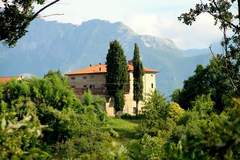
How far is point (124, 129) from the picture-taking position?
84.6 m

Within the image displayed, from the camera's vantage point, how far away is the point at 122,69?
101m

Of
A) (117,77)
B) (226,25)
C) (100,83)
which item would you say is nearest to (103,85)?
(100,83)

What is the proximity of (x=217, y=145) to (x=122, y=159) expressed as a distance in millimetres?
1905

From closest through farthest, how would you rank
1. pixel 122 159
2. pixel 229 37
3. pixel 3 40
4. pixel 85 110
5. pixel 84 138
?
1. pixel 122 159
2. pixel 3 40
3. pixel 229 37
4. pixel 84 138
5. pixel 85 110

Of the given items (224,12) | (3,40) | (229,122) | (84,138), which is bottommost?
(84,138)

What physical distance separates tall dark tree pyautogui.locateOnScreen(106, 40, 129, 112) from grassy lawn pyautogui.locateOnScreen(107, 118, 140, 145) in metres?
5.21

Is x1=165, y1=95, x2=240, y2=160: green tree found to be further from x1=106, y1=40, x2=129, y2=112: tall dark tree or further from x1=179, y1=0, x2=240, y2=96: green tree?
x1=106, y1=40, x2=129, y2=112: tall dark tree

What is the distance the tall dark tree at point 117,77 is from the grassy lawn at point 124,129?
5205 millimetres

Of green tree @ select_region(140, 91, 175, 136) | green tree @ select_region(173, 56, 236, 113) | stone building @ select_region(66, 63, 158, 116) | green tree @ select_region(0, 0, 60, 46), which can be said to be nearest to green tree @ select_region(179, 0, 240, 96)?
green tree @ select_region(0, 0, 60, 46)

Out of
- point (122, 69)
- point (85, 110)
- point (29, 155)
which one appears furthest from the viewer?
point (122, 69)

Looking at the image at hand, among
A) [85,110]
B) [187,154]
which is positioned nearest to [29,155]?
[187,154]

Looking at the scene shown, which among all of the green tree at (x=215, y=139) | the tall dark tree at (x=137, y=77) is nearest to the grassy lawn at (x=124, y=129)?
the tall dark tree at (x=137, y=77)

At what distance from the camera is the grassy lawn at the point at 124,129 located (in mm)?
76450

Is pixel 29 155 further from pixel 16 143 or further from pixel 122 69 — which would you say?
pixel 122 69
